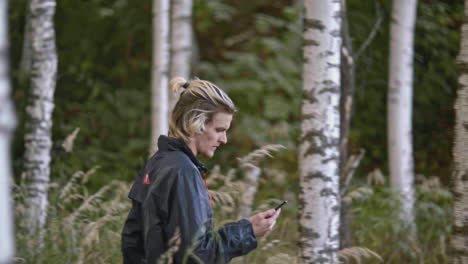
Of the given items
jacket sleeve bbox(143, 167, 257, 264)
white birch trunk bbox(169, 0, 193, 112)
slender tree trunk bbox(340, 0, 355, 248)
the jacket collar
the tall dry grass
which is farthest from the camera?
white birch trunk bbox(169, 0, 193, 112)

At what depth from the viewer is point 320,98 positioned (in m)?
4.13

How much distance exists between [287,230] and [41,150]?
266 centimetres

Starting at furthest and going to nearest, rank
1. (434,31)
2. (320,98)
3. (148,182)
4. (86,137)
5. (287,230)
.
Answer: (86,137)
(434,31)
(287,230)
(320,98)
(148,182)

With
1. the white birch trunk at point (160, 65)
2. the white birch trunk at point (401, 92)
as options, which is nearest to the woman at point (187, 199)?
the white birch trunk at point (160, 65)

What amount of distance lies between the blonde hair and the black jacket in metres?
0.08

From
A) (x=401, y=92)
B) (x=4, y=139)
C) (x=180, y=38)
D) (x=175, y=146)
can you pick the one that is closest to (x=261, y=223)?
(x=175, y=146)

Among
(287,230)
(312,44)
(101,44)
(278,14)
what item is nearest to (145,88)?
(101,44)

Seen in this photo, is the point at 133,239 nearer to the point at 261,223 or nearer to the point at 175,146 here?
the point at 175,146

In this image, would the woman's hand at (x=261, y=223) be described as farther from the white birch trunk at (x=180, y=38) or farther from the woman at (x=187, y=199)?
the white birch trunk at (x=180, y=38)

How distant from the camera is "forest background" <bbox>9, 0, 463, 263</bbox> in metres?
9.59

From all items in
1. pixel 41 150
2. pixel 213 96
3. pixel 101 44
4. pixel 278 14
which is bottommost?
pixel 41 150

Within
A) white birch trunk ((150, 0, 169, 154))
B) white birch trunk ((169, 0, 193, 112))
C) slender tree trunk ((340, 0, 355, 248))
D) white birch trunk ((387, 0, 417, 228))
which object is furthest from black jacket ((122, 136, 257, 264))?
white birch trunk ((387, 0, 417, 228))

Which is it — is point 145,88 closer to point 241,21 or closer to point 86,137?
point 86,137

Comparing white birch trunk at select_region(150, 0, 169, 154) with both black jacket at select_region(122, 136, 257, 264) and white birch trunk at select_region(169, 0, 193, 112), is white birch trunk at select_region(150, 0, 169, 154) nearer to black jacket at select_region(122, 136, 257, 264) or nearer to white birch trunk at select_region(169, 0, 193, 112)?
white birch trunk at select_region(169, 0, 193, 112)
